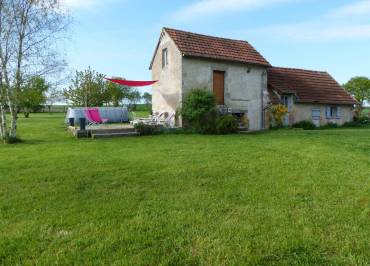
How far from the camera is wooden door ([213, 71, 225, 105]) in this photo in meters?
17.3

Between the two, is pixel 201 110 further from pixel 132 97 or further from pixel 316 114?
pixel 132 97

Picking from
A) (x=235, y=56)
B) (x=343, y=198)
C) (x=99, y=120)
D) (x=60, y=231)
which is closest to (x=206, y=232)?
(x=60, y=231)

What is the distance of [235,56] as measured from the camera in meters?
17.7

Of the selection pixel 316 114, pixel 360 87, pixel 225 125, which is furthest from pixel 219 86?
pixel 360 87

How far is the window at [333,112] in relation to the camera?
883 inches

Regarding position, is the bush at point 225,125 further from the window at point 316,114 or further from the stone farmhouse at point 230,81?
the window at point 316,114

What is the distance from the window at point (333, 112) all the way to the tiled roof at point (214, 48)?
6.97 m

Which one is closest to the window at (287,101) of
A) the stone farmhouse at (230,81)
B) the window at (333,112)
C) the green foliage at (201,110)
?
the stone farmhouse at (230,81)

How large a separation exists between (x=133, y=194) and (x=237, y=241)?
2091 mm

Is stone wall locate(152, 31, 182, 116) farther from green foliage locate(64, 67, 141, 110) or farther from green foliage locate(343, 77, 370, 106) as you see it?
green foliage locate(343, 77, 370, 106)

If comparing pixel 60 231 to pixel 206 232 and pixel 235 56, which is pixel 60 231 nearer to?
pixel 206 232

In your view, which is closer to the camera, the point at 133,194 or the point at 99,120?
the point at 133,194

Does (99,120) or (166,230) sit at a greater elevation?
(99,120)

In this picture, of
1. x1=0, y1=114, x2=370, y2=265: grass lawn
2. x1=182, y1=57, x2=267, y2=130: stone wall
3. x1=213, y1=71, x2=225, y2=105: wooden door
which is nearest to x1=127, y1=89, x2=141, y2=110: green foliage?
x1=182, y1=57, x2=267, y2=130: stone wall
